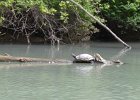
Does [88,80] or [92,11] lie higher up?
[92,11]

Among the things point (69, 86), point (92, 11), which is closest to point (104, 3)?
point (92, 11)

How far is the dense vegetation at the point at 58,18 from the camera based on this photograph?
18328 millimetres

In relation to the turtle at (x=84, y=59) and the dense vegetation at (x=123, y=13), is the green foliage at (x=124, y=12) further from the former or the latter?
the turtle at (x=84, y=59)

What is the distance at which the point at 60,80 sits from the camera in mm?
9719

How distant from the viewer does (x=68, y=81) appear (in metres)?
9.59

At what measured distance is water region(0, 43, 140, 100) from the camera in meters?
7.97

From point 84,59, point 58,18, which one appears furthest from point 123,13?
point 84,59

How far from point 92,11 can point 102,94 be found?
1223 cm

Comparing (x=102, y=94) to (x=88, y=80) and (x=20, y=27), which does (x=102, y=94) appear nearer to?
(x=88, y=80)

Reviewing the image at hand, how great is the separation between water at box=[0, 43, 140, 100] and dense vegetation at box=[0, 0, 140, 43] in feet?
18.3

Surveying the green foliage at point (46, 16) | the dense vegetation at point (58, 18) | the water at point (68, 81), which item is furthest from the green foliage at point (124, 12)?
the water at point (68, 81)

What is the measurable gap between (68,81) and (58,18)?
10745mm

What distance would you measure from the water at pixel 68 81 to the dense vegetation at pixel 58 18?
18.3ft

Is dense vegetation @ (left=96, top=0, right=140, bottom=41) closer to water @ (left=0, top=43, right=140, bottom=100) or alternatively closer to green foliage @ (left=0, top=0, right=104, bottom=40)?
green foliage @ (left=0, top=0, right=104, bottom=40)
